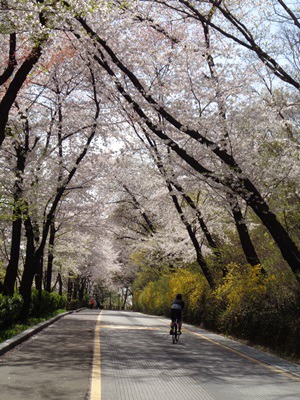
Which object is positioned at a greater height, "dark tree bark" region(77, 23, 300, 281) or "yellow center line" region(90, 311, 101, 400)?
"dark tree bark" region(77, 23, 300, 281)

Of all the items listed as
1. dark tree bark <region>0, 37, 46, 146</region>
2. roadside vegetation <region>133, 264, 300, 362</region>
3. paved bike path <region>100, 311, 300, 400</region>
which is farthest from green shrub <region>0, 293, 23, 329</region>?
roadside vegetation <region>133, 264, 300, 362</region>

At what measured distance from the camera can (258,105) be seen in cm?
1828

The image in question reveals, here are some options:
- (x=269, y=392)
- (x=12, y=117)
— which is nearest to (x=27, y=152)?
(x=12, y=117)

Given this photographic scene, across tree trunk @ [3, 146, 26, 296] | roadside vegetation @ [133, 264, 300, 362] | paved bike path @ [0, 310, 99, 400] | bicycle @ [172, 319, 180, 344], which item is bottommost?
paved bike path @ [0, 310, 99, 400]

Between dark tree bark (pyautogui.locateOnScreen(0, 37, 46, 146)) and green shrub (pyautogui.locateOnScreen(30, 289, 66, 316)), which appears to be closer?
dark tree bark (pyautogui.locateOnScreen(0, 37, 46, 146))

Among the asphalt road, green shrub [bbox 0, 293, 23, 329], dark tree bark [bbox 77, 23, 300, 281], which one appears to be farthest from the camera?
green shrub [bbox 0, 293, 23, 329]

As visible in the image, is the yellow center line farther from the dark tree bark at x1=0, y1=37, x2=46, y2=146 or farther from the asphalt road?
the dark tree bark at x1=0, y1=37, x2=46, y2=146

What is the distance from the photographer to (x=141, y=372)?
28.2ft

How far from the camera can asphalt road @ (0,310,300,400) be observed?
686 cm

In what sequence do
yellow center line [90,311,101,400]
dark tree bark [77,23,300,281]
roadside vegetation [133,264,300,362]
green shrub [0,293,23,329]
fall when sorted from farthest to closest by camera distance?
A: green shrub [0,293,23,329] → dark tree bark [77,23,300,281] → roadside vegetation [133,264,300,362] → yellow center line [90,311,101,400]

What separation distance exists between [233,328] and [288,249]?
4.46 m

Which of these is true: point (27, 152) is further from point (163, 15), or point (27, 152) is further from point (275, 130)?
point (275, 130)

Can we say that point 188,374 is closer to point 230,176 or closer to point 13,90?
point 13,90

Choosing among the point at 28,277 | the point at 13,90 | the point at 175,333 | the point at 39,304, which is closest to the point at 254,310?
the point at 175,333
